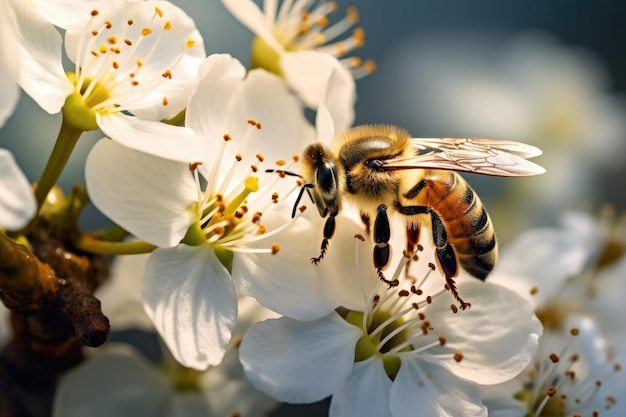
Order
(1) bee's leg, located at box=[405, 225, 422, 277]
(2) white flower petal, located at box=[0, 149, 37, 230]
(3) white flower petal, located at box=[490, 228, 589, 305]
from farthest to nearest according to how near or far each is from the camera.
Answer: (3) white flower petal, located at box=[490, 228, 589, 305] → (1) bee's leg, located at box=[405, 225, 422, 277] → (2) white flower petal, located at box=[0, 149, 37, 230]

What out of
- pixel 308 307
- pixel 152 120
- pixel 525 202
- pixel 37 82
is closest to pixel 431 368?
pixel 308 307

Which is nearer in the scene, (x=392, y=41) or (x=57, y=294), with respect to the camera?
(x=57, y=294)

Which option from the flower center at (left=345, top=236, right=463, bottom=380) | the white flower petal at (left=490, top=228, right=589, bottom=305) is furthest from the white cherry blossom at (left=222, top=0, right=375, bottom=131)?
the white flower petal at (left=490, top=228, right=589, bottom=305)

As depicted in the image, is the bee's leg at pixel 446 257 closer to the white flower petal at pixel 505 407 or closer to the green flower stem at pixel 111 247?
the white flower petal at pixel 505 407

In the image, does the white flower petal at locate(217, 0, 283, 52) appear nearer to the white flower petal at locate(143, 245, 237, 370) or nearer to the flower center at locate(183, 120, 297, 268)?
the flower center at locate(183, 120, 297, 268)

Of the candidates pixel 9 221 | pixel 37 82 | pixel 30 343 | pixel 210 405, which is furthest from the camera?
pixel 210 405

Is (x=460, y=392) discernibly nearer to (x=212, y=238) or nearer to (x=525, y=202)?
(x=212, y=238)

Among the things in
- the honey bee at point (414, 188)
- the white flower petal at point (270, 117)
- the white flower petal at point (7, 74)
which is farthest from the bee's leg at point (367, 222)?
the white flower petal at point (7, 74)
